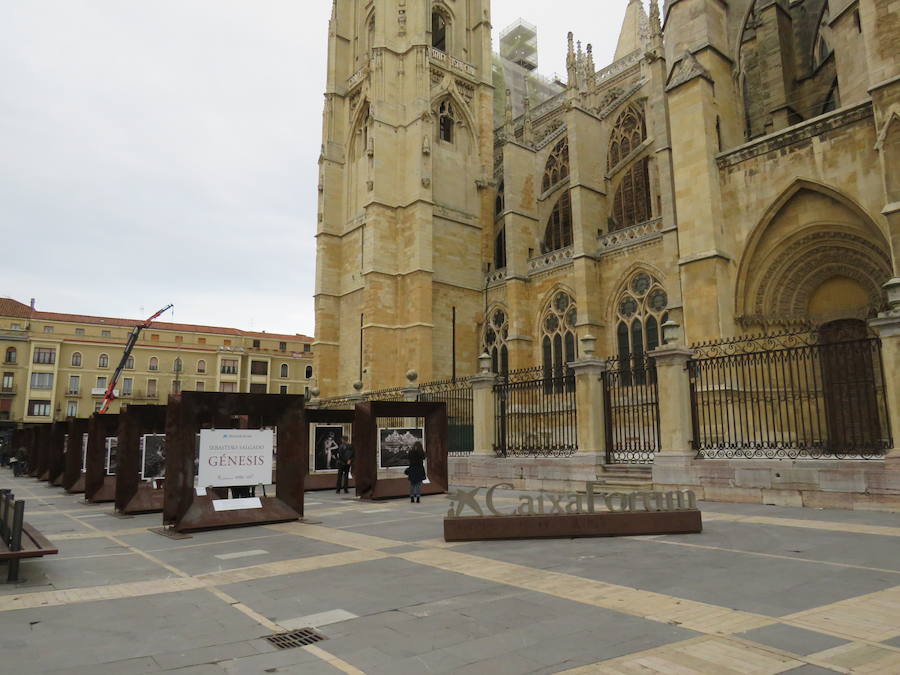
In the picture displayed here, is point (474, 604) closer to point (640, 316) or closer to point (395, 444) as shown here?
point (395, 444)

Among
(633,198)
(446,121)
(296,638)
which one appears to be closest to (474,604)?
(296,638)

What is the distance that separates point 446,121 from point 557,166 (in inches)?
235

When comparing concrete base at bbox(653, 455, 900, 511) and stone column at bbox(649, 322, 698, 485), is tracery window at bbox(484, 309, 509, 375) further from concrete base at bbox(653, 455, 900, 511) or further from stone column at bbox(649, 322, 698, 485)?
concrete base at bbox(653, 455, 900, 511)

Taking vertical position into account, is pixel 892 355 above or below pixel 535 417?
above

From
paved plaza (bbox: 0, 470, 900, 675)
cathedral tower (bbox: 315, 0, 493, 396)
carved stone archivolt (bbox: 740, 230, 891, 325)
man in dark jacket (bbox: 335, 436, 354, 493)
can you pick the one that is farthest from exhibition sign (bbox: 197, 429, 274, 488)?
cathedral tower (bbox: 315, 0, 493, 396)

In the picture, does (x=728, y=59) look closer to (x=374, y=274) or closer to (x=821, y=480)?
(x=821, y=480)

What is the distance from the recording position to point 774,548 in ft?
22.3

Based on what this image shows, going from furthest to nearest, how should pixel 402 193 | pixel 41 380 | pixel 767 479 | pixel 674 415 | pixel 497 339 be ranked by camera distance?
pixel 41 380
pixel 402 193
pixel 497 339
pixel 674 415
pixel 767 479

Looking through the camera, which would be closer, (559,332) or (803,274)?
(803,274)

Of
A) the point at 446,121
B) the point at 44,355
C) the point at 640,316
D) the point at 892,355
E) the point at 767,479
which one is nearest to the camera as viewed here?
the point at 892,355

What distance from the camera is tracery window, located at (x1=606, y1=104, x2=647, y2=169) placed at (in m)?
27.4

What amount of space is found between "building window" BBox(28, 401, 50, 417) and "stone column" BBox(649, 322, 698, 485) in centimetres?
5648

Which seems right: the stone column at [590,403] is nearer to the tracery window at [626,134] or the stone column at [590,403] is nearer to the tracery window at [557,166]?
the tracery window at [626,134]

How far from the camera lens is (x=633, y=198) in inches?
1032
